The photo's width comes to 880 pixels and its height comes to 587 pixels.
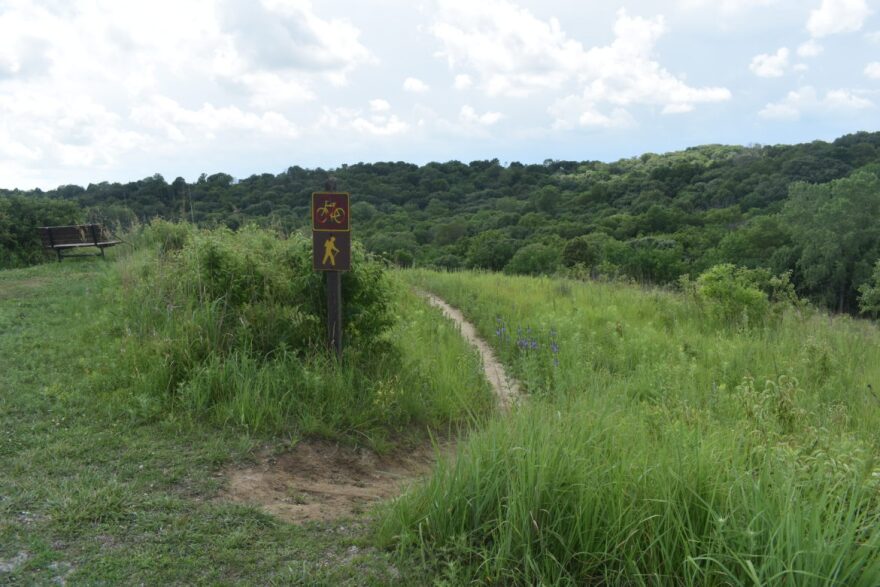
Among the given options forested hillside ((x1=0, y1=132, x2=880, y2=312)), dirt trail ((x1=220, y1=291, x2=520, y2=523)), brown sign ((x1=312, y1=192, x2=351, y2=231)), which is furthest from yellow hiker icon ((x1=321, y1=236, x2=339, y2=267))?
forested hillside ((x1=0, y1=132, x2=880, y2=312))

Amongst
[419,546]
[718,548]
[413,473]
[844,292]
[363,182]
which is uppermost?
[363,182]

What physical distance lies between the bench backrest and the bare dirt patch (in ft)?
40.1

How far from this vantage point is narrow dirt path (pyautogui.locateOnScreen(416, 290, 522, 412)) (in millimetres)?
5498

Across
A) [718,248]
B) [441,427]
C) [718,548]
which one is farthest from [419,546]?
[718,248]

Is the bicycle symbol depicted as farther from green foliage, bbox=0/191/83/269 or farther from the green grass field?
green foliage, bbox=0/191/83/269

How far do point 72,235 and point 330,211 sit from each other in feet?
38.0

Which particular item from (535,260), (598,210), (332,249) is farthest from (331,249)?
(598,210)

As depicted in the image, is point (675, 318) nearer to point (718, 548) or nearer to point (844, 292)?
point (718, 548)

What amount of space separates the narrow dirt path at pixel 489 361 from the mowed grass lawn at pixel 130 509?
1.92 meters

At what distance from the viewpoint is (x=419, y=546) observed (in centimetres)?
298

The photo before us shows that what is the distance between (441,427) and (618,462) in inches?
106

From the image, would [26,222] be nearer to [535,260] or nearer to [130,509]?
[130,509]

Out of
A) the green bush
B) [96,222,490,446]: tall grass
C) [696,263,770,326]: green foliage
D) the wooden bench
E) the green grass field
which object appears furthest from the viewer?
the wooden bench

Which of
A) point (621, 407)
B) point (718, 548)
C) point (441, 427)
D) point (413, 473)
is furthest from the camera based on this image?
point (441, 427)
